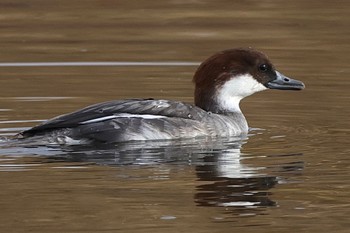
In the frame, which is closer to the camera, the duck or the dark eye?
the duck

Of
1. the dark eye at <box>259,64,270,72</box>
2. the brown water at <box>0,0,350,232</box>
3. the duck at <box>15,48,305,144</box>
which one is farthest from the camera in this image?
the dark eye at <box>259,64,270,72</box>

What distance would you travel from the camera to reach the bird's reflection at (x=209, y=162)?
9203 millimetres

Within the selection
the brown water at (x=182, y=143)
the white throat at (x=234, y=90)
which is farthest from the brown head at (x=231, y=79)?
the brown water at (x=182, y=143)

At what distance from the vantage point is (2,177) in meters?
9.84

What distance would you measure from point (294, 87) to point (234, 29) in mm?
5326

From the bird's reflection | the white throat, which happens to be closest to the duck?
the white throat

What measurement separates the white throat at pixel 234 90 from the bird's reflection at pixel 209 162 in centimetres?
65

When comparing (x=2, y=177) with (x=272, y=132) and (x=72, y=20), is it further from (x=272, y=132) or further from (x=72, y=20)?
(x=72, y=20)

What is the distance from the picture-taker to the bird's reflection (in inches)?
362

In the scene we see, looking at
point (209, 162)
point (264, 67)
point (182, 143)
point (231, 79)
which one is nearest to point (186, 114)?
point (182, 143)

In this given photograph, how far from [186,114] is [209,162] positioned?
1.32m

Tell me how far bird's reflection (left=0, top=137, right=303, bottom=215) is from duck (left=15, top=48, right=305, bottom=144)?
12 centimetres

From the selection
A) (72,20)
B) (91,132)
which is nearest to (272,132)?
(91,132)

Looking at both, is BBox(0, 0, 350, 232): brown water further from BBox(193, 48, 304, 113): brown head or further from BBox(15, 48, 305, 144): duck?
BBox(193, 48, 304, 113): brown head
